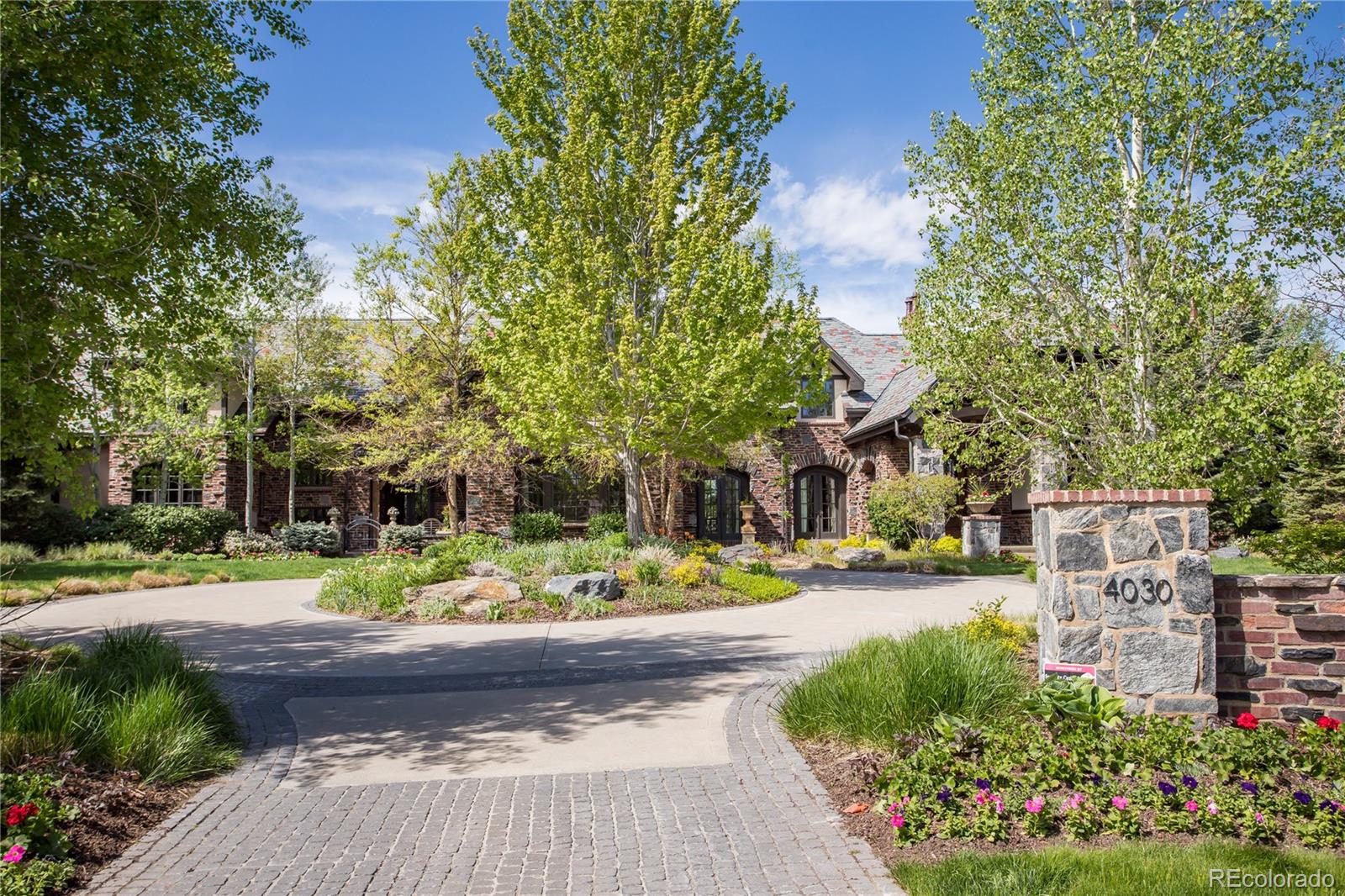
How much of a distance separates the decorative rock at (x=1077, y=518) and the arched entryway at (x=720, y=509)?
19.4 meters

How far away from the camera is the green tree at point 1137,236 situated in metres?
7.07

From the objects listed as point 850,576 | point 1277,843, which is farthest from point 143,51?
point 850,576

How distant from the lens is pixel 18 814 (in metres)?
3.70

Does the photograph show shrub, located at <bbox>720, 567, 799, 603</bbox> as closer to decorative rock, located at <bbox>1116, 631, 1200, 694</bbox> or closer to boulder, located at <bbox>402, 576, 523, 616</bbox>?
boulder, located at <bbox>402, 576, 523, 616</bbox>

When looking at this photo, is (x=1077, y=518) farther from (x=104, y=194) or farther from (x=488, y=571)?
(x=488, y=571)

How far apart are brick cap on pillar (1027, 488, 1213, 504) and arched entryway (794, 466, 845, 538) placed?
18910mm

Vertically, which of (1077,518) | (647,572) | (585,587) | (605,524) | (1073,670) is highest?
(1077,518)

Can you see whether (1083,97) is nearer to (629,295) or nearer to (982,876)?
(982,876)

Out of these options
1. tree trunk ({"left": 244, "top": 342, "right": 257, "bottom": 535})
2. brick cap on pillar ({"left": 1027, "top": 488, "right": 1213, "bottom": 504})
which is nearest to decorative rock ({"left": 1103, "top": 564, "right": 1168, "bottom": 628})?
brick cap on pillar ({"left": 1027, "top": 488, "right": 1213, "bottom": 504})

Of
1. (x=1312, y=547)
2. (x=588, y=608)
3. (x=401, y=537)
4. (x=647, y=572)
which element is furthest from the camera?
(x=401, y=537)

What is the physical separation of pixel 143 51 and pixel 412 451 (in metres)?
16.5

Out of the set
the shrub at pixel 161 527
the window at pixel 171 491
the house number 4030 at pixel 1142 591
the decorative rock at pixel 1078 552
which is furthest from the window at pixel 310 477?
the house number 4030 at pixel 1142 591

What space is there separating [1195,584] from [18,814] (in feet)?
21.2

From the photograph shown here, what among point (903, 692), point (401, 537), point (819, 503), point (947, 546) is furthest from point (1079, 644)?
point (819, 503)
